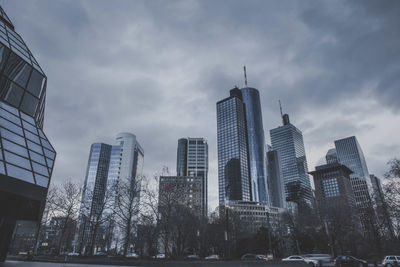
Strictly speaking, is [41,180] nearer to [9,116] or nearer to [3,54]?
[9,116]

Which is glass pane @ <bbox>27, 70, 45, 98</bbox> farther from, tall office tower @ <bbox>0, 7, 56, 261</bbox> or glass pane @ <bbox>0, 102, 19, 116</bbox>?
glass pane @ <bbox>0, 102, 19, 116</bbox>

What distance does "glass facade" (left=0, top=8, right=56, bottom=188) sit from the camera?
17.4 metres

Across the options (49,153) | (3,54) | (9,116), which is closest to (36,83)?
(3,54)

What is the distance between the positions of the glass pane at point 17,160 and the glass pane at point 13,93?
7515mm

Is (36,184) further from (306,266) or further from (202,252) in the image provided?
(202,252)

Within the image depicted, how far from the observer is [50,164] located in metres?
20.6

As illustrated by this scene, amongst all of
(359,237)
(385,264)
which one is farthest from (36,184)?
(359,237)

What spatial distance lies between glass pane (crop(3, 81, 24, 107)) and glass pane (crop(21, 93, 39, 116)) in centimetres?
48

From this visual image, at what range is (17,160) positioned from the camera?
17.4 meters

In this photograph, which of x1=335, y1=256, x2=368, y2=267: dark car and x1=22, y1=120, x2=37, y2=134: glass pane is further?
x1=335, y1=256, x2=368, y2=267: dark car

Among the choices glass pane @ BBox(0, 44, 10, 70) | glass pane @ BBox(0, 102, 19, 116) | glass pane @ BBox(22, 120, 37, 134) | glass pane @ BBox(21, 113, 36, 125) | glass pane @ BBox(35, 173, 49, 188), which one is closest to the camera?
glass pane @ BBox(35, 173, 49, 188)

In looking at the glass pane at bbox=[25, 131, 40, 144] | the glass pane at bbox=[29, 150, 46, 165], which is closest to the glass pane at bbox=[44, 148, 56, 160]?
the glass pane at bbox=[29, 150, 46, 165]

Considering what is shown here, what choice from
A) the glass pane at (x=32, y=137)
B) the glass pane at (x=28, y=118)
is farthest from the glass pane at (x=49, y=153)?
the glass pane at (x=28, y=118)

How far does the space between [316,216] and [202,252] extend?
105 ft
